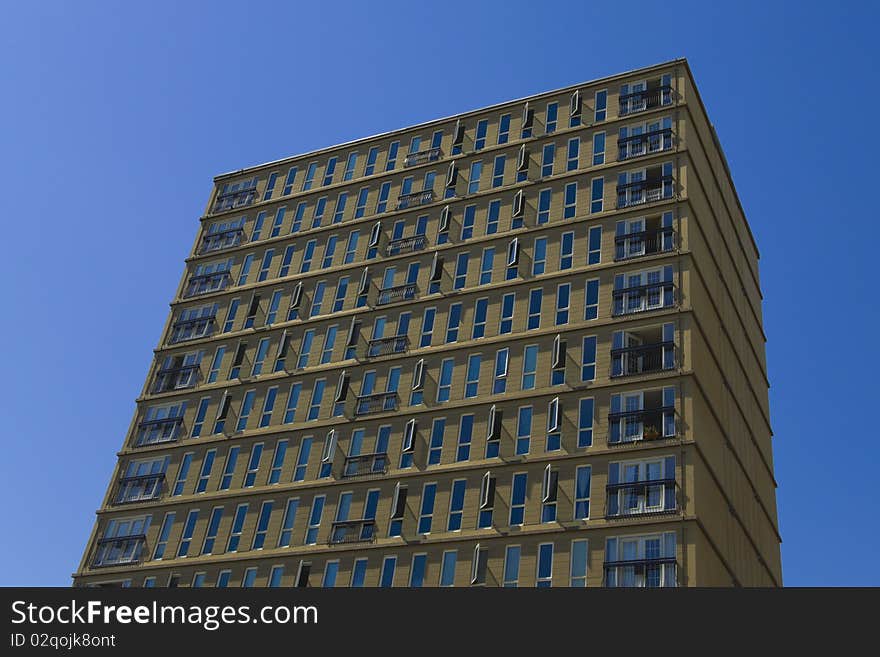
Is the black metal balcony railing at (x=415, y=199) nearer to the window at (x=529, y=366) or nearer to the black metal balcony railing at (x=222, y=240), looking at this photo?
the black metal balcony railing at (x=222, y=240)

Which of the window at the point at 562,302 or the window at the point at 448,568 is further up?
the window at the point at 562,302

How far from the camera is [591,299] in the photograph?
53750 millimetres

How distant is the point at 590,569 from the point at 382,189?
29861mm

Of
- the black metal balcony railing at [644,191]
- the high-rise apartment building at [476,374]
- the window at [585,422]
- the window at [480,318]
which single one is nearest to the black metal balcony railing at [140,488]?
the high-rise apartment building at [476,374]

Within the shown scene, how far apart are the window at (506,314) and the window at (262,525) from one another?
1503 cm

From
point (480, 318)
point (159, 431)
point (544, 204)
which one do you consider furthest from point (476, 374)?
point (159, 431)

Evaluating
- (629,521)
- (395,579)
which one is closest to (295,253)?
(395,579)

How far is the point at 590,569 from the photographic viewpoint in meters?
45.8

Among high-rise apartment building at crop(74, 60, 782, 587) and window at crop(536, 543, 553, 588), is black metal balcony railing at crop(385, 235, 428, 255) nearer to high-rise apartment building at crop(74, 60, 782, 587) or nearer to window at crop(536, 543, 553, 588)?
high-rise apartment building at crop(74, 60, 782, 587)

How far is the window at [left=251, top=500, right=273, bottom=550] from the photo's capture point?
5509cm

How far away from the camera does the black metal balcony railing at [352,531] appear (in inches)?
2053

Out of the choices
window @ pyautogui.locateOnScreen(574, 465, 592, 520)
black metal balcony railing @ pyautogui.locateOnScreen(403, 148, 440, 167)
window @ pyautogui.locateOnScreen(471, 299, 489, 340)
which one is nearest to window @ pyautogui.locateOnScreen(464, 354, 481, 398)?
window @ pyautogui.locateOnScreen(471, 299, 489, 340)

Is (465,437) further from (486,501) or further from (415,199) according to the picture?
(415,199)

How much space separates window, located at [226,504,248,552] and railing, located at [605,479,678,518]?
1995 centimetres
